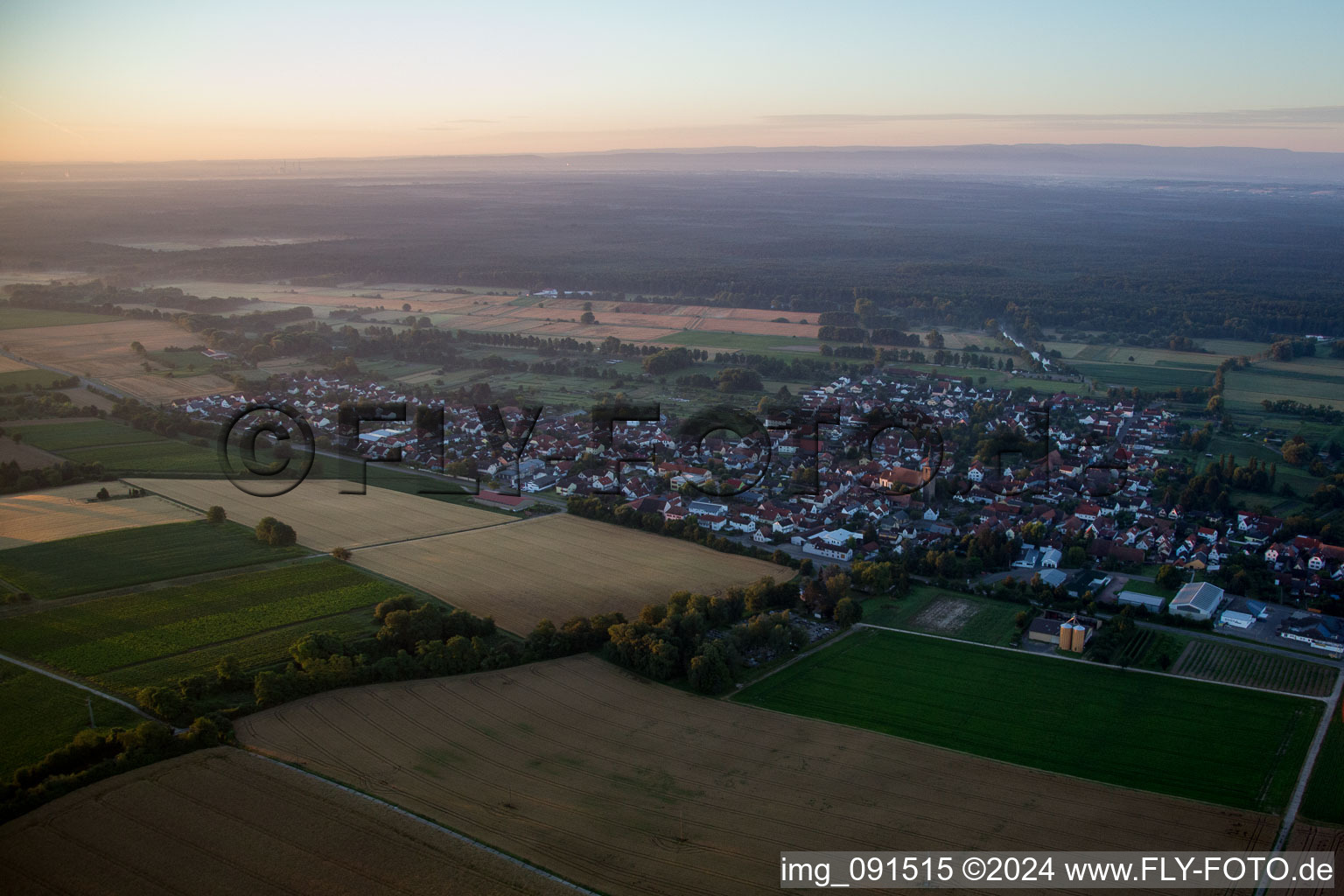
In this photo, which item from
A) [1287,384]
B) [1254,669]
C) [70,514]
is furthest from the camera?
[1287,384]

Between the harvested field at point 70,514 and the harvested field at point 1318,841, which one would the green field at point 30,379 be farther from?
the harvested field at point 1318,841

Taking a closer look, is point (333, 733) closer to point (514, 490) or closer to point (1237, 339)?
point (514, 490)

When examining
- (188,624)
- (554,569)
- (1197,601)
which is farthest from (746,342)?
(188,624)

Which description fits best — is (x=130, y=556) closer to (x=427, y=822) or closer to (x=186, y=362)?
(x=427, y=822)

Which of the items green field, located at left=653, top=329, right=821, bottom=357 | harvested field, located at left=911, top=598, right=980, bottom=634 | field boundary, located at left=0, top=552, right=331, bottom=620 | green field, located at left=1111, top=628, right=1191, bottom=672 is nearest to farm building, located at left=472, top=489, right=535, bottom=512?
field boundary, located at left=0, top=552, right=331, bottom=620

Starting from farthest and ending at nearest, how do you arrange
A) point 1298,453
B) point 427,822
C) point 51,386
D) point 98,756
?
1. point 51,386
2. point 1298,453
3. point 98,756
4. point 427,822

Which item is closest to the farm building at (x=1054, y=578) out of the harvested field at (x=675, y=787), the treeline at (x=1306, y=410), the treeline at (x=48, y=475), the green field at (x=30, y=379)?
the harvested field at (x=675, y=787)
